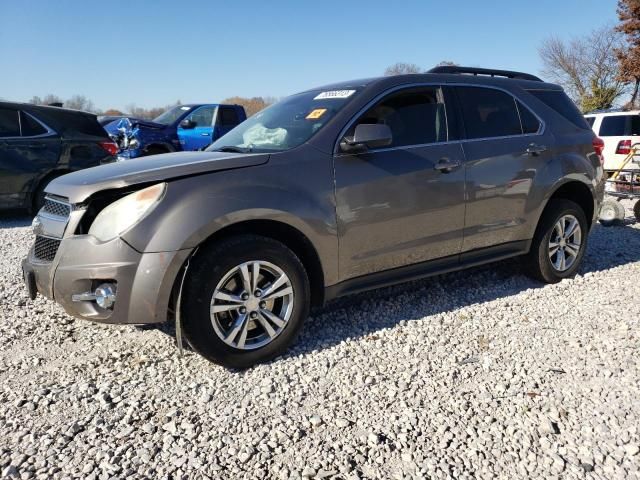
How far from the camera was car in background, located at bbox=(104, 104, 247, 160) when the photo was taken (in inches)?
440

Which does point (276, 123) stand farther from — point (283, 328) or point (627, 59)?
point (627, 59)

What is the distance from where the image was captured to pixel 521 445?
7.54 ft

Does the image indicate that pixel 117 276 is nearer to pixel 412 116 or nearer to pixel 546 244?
pixel 412 116

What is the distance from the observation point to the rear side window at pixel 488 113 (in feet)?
13.0

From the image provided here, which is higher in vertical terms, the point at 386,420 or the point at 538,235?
the point at 538,235

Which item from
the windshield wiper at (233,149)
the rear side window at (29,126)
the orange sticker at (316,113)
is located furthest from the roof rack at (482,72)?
the rear side window at (29,126)

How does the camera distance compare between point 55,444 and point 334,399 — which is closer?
point 55,444

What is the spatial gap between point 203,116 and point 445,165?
35.3 ft

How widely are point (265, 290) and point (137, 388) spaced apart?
0.90 meters

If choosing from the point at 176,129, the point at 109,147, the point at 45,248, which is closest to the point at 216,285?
the point at 45,248

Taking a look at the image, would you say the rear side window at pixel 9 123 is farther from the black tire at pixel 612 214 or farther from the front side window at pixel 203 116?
the black tire at pixel 612 214

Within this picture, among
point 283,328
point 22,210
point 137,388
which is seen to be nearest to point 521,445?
point 283,328

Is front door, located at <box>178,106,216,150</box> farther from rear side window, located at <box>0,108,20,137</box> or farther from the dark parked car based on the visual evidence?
rear side window, located at <box>0,108,20,137</box>

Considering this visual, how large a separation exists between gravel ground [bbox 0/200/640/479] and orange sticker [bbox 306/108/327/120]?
4.92 ft
